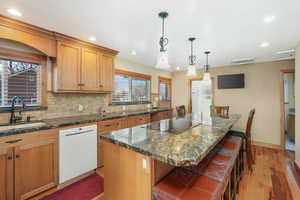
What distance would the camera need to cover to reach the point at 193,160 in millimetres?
932

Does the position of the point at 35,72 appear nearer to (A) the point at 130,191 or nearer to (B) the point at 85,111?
(B) the point at 85,111

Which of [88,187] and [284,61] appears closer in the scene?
[88,187]

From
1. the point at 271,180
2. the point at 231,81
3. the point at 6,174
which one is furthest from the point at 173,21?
the point at 231,81

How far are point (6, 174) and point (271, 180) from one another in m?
3.93

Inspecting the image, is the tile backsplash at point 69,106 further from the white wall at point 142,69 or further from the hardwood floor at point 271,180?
the hardwood floor at point 271,180

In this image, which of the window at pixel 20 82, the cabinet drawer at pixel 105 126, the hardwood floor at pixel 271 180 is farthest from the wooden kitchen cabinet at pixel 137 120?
the window at pixel 20 82

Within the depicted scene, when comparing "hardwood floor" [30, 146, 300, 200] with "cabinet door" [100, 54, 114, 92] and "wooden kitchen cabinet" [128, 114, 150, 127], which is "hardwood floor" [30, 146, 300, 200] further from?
"cabinet door" [100, 54, 114, 92]

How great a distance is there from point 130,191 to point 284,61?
501 cm

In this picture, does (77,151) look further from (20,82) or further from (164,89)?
(164,89)

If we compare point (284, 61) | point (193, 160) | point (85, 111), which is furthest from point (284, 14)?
point (85, 111)

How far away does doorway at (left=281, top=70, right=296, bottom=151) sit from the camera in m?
3.68

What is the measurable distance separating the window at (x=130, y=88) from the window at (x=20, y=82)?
162 cm

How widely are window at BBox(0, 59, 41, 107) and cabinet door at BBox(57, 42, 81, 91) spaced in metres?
0.44

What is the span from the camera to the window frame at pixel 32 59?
80.9 inches
